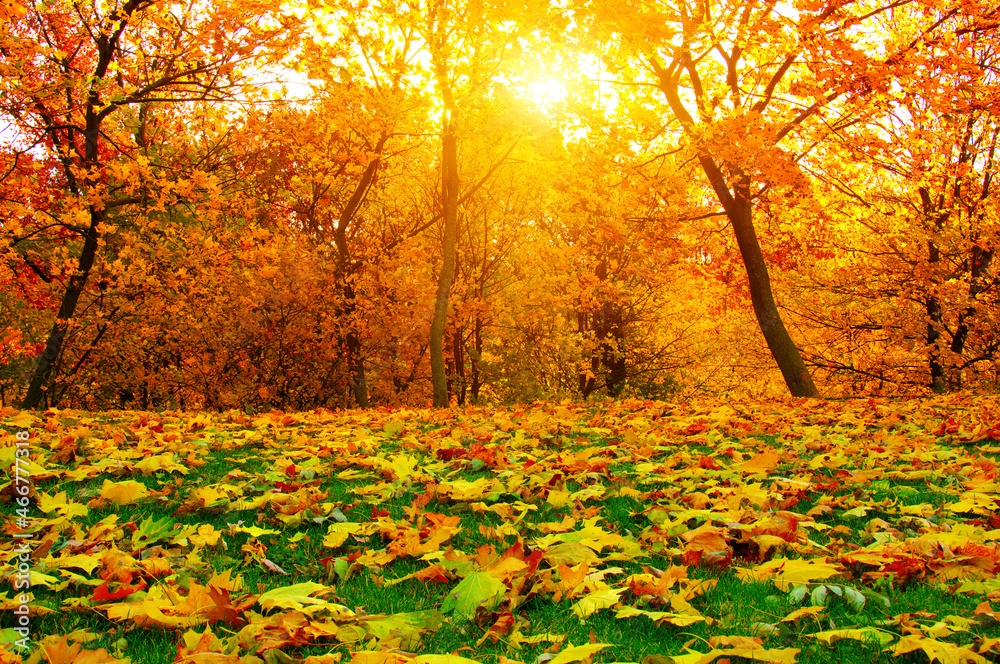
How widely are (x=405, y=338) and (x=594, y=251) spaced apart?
4.94 meters

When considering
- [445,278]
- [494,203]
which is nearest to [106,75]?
[445,278]

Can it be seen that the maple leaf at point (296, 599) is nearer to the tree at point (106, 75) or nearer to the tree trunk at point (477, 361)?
the tree at point (106, 75)

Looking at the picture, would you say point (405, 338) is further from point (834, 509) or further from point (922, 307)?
point (834, 509)

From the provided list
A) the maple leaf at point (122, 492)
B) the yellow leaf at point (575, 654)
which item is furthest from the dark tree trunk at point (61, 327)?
the yellow leaf at point (575, 654)

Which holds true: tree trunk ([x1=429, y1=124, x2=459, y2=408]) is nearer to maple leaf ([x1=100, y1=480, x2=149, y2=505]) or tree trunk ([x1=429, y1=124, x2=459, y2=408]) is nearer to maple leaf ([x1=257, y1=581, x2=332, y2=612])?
maple leaf ([x1=100, y1=480, x2=149, y2=505])

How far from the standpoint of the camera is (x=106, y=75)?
9.71 m

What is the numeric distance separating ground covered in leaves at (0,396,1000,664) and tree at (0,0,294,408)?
5.45 meters

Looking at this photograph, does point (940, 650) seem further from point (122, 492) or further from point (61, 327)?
point (61, 327)

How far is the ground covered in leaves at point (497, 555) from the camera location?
1542mm

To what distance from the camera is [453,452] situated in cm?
389

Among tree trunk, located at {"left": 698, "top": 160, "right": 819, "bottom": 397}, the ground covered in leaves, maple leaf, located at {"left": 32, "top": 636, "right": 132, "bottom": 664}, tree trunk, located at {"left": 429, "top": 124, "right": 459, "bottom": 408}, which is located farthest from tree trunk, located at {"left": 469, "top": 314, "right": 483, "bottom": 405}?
maple leaf, located at {"left": 32, "top": 636, "right": 132, "bottom": 664}

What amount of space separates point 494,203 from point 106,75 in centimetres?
802

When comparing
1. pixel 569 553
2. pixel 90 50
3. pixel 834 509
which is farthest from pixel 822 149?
pixel 90 50

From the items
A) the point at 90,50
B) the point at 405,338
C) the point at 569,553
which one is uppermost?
the point at 90,50
